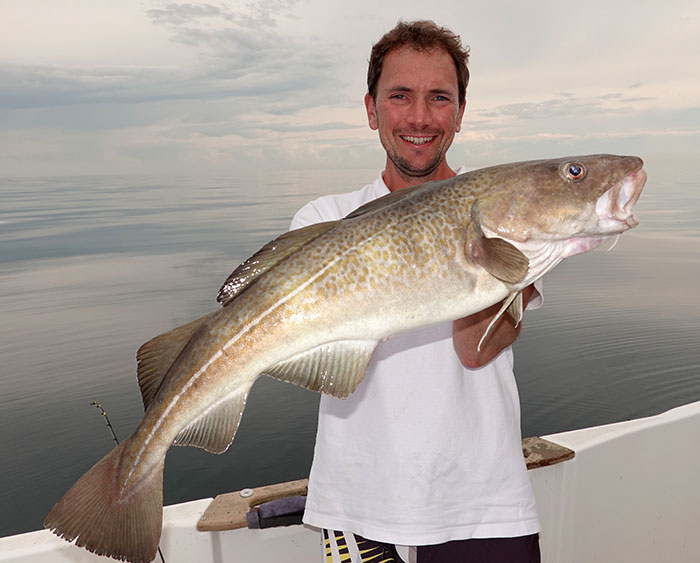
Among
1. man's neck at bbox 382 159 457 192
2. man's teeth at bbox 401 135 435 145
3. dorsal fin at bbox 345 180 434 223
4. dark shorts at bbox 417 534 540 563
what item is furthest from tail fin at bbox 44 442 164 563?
man's teeth at bbox 401 135 435 145

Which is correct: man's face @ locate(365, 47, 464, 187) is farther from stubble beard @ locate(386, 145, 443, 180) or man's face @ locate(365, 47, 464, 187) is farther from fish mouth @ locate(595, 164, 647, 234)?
fish mouth @ locate(595, 164, 647, 234)

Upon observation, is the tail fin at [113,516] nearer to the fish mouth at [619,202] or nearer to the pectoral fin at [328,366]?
the pectoral fin at [328,366]

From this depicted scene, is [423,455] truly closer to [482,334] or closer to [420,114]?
[482,334]

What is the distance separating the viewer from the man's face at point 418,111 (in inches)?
134

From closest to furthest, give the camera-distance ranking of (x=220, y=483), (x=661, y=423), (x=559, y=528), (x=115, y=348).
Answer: (x=559, y=528) → (x=661, y=423) → (x=220, y=483) → (x=115, y=348)

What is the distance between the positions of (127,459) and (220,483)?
10822mm

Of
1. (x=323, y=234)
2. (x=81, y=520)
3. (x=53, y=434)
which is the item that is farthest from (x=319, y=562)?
(x=53, y=434)

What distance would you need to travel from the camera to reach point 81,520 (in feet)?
7.05

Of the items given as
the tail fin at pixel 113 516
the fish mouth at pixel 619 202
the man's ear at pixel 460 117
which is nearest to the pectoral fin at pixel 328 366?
the tail fin at pixel 113 516

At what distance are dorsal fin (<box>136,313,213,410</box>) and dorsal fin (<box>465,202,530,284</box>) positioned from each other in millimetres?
1148

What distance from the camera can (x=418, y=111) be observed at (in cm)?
339

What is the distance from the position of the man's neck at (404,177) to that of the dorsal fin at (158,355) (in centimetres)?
173

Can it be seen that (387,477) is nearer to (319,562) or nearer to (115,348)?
(319,562)

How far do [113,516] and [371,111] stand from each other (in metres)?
2.97
